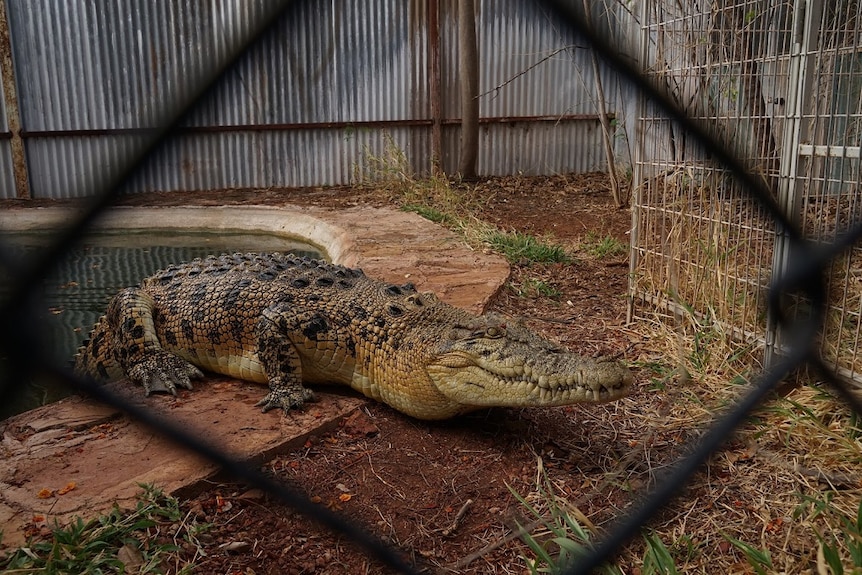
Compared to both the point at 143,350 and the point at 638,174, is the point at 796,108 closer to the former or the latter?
the point at 638,174

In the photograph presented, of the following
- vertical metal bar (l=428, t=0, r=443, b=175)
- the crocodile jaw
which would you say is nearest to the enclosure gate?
the crocodile jaw

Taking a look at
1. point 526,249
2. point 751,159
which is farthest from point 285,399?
point 526,249

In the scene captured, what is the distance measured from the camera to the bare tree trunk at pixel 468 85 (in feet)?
31.0

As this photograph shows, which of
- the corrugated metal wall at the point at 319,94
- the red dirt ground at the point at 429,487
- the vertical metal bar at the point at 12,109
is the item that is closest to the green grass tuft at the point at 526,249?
the red dirt ground at the point at 429,487

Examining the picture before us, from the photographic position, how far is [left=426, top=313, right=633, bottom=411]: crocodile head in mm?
2361

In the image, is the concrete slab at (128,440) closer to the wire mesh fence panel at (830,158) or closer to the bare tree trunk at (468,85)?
the wire mesh fence panel at (830,158)

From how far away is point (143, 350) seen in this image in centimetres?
343

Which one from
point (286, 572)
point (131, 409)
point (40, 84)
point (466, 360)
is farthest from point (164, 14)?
point (131, 409)

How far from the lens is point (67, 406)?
3010 mm

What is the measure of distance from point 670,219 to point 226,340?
8.35 feet

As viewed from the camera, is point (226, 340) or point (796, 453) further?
point (226, 340)

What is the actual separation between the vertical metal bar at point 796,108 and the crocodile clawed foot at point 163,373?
260 centimetres

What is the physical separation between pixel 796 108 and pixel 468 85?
23.5ft

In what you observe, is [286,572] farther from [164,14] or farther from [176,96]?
[164,14]
